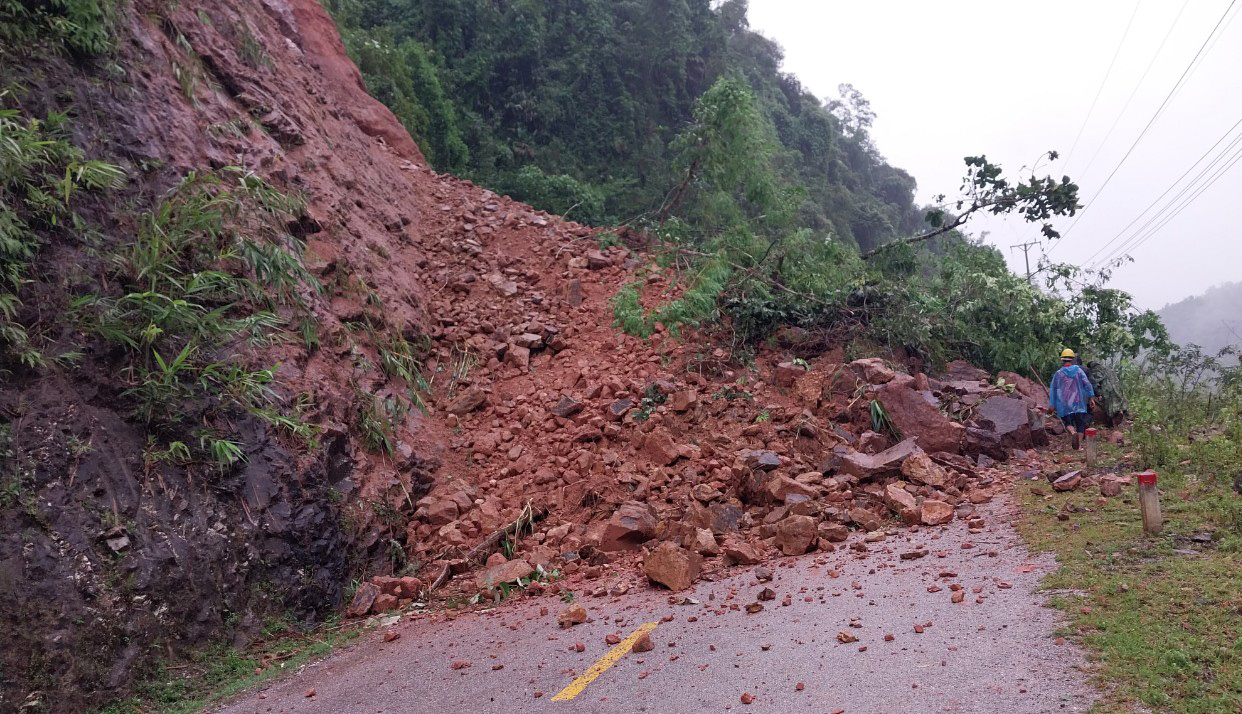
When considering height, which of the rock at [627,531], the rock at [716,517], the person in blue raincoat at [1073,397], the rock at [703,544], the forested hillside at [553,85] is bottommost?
the rock at [627,531]

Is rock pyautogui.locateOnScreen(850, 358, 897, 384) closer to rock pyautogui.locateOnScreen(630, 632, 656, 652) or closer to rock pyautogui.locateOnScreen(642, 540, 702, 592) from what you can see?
rock pyautogui.locateOnScreen(642, 540, 702, 592)

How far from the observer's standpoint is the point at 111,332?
495cm

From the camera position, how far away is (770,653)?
3830 millimetres

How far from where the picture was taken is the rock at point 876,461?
6555mm

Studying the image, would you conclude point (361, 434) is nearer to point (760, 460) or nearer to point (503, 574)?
point (503, 574)

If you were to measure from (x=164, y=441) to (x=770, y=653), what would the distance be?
4001mm

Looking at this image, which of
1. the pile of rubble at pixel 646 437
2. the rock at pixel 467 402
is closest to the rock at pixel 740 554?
the pile of rubble at pixel 646 437

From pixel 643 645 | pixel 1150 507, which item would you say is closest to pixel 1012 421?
pixel 1150 507

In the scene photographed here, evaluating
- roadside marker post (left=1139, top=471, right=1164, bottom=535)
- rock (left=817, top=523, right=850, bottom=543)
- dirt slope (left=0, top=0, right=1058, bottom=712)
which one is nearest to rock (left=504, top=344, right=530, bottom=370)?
dirt slope (left=0, top=0, right=1058, bottom=712)

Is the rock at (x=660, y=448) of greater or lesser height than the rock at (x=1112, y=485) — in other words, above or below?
below

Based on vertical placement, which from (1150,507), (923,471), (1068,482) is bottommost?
(923,471)

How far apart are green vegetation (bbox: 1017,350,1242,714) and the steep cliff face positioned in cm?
471

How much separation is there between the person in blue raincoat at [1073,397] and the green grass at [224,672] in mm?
7196

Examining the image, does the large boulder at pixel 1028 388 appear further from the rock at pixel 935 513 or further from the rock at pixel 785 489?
the rock at pixel 785 489
